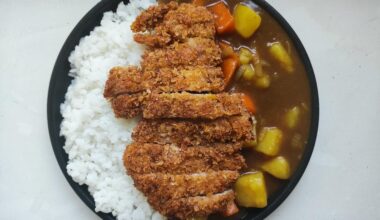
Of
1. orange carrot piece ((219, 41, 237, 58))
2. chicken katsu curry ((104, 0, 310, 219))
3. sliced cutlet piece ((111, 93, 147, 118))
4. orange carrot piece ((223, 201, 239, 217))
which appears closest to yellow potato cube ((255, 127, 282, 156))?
chicken katsu curry ((104, 0, 310, 219))

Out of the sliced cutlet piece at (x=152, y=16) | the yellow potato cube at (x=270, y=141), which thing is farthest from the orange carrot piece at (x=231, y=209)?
the sliced cutlet piece at (x=152, y=16)

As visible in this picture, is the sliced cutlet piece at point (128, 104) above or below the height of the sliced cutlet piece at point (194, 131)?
above

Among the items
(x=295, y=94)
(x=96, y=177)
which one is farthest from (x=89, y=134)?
(x=295, y=94)

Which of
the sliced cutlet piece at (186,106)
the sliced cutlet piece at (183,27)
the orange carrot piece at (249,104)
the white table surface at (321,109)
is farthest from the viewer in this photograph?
the white table surface at (321,109)

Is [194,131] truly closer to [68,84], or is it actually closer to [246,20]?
[246,20]

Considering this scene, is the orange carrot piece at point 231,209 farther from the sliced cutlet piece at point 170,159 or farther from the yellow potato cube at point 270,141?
the yellow potato cube at point 270,141

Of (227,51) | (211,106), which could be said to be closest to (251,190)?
(211,106)

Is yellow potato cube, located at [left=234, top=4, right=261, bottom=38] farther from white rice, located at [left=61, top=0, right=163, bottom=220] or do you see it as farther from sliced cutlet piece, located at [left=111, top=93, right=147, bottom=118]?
sliced cutlet piece, located at [left=111, top=93, right=147, bottom=118]
